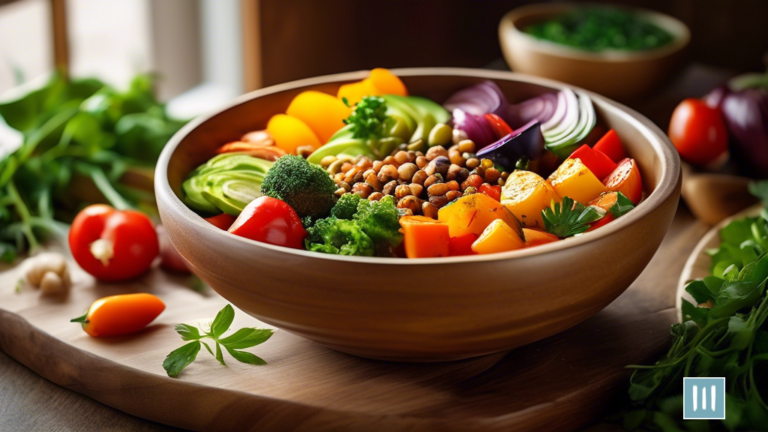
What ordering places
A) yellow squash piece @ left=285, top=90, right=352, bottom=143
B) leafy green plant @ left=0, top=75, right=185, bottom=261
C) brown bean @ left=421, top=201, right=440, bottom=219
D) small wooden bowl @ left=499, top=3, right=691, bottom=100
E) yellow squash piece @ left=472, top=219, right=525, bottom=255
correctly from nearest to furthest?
yellow squash piece @ left=472, top=219, right=525, bottom=255
brown bean @ left=421, top=201, right=440, bottom=219
yellow squash piece @ left=285, top=90, right=352, bottom=143
leafy green plant @ left=0, top=75, right=185, bottom=261
small wooden bowl @ left=499, top=3, right=691, bottom=100

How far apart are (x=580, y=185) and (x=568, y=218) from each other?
157 millimetres

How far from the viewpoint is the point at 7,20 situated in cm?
286

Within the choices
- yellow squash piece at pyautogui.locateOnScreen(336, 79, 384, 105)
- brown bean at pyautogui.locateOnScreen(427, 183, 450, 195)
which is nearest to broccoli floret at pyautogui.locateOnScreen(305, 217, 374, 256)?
brown bean at pyautogui.locateOnScreen(427, 183, 450, 195)

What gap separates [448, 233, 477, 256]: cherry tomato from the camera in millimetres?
1391

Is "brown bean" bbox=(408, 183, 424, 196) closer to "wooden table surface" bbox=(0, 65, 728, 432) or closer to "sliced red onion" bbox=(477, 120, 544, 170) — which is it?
"sliced red onion" bbox=(477, 120, 544, 170)

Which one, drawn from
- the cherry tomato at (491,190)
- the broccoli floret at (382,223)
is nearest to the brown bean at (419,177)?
the cherry tomato at (491,190)

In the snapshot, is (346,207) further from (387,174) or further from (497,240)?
(497,240)

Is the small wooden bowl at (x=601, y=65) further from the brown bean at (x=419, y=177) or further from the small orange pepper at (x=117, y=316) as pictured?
the small orange pepper at (x=117, y=316)

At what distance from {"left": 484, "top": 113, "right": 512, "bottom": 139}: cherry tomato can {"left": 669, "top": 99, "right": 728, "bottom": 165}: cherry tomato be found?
0.70 m

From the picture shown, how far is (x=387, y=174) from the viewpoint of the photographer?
1.64 metres

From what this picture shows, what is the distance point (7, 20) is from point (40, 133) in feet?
2.81

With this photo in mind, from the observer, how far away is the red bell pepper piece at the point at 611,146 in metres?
1.73

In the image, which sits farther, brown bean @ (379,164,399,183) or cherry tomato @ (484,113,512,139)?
cherry tomato @ (484,113,512,139)

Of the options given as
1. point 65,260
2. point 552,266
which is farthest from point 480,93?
point 65,260
